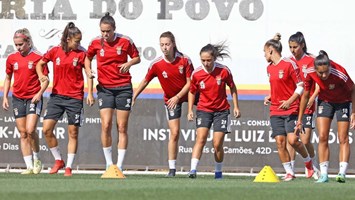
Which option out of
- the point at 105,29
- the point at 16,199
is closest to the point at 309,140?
the point at 105,29

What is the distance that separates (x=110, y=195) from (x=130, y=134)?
885 centimetres

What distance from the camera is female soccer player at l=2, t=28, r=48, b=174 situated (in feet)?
65.2

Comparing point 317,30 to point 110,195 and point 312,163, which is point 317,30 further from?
point 110,195

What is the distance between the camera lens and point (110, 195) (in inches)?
544

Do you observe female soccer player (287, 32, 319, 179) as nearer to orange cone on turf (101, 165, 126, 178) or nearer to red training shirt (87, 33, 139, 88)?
red training shirt (87, 33, 139, 88)

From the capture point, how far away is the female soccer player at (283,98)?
18641mm

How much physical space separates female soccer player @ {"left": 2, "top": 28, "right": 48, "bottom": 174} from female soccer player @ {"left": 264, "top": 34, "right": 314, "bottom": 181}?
12.0 ft

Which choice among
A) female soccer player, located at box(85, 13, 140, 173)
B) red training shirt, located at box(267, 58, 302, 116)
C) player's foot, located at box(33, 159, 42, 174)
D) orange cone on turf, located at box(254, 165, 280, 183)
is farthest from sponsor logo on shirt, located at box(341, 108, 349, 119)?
player's foot, located at box(33, 159, 42, 174)

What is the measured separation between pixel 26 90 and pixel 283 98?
415 cm

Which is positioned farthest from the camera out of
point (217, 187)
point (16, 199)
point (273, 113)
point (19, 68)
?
point (19, 68)

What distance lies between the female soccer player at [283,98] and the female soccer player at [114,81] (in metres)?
2.05

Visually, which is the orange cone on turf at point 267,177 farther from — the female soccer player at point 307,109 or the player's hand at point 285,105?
the female soccer player at point 307,109

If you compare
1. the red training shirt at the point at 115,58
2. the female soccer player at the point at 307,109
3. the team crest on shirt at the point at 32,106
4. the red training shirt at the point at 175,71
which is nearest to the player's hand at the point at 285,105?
the female soccer player at the point at 307,109

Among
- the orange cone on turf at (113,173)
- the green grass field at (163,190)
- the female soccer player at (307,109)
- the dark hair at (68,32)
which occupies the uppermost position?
the dark hair at (68,32)
